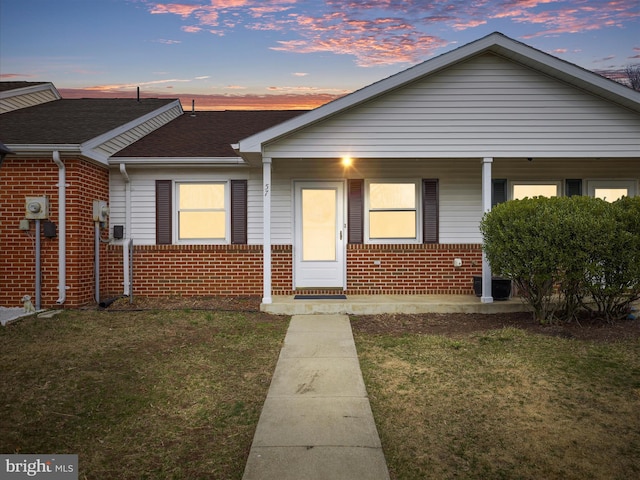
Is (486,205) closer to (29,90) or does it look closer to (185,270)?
(185,270)

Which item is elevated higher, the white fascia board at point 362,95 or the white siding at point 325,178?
the white fascia board at point 362,95

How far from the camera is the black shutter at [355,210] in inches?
381

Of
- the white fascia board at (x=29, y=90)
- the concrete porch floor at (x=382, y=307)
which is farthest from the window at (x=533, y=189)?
the white fascia board at (x=29, y=90)

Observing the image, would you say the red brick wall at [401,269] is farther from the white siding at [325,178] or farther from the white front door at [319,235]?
the white siding at [325,178]

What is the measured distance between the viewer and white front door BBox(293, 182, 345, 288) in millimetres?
9680

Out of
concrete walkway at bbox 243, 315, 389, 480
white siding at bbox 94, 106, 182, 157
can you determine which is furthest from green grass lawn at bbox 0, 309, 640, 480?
white siding at bbox 94, 106, 182, 157

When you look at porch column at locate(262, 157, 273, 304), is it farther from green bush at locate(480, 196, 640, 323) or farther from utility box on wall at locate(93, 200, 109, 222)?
green bush at locate(480, 196, 640, 323)

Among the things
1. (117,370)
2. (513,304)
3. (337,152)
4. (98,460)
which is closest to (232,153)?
(337,152)

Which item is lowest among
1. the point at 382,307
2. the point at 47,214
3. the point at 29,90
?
the point at 382,307

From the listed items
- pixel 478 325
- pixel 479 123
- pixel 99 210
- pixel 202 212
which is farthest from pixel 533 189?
pixel 99 210

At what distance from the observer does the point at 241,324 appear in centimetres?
738

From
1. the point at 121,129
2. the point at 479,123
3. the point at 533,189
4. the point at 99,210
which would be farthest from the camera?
the point at 533,189

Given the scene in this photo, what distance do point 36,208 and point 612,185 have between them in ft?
38.5

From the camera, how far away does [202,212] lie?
982cm
